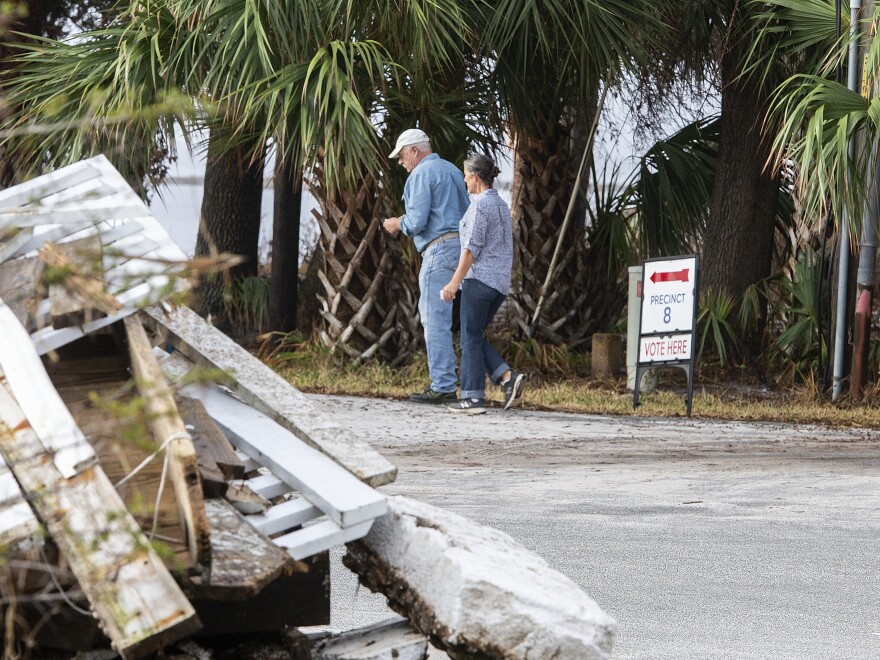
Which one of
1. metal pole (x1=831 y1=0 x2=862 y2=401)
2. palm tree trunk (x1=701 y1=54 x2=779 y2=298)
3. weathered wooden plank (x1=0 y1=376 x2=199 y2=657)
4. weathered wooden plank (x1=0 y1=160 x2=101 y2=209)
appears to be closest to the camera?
weathered wooden plank (x1=0 y1=376 x2=199 y2=657)

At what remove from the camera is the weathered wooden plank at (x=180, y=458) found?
8.50 ft

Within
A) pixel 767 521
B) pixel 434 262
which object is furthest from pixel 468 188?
pixel 767 521

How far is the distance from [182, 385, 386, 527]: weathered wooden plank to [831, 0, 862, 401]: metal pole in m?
6.24

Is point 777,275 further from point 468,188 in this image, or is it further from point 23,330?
point 23,330

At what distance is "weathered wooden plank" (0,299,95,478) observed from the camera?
2627mm

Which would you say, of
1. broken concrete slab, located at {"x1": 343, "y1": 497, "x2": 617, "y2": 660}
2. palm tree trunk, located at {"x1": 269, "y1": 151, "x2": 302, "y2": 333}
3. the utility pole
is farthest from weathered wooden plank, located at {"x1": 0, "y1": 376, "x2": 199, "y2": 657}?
palm tree trunk, located at {"x1": 269, "y1": 151, "x2": 302, "y2": 333}

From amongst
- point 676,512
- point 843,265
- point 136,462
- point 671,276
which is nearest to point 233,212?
point 671,276

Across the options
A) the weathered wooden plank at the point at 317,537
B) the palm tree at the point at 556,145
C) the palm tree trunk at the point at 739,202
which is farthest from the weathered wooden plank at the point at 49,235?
the palm tree trunk at the point at 739,202

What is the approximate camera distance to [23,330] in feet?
9.78

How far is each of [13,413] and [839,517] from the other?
4111mm

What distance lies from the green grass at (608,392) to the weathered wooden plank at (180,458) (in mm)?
5992

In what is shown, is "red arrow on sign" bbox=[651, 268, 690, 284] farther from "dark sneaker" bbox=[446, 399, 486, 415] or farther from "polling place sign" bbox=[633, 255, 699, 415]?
"dark sneaker" bbox=[446, 399, 486, 415]

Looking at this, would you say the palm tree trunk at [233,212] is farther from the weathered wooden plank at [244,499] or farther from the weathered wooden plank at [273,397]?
the weathered wooden plank at [244,499]

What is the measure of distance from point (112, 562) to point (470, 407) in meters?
6.00
